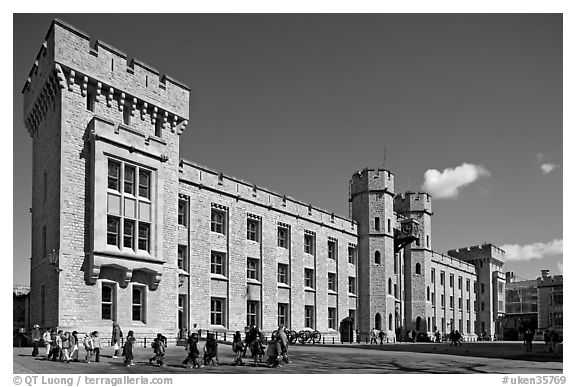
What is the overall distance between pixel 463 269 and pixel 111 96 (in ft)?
202

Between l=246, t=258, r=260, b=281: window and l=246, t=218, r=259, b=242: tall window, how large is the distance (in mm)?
1445

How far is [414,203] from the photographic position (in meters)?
68.6

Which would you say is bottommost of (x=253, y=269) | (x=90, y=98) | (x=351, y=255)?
(x=253, y=269)

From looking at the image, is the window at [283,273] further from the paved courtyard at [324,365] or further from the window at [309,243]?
the paved courtyard at [324,365]

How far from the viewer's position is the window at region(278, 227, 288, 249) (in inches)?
1873

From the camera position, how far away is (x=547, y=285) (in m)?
98.9

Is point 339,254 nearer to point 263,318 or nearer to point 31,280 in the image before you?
point 263,318

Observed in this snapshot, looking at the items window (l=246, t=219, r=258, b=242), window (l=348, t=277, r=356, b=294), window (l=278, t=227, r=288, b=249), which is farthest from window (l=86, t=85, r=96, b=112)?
window (l=348, t=277, r=356, b=294)

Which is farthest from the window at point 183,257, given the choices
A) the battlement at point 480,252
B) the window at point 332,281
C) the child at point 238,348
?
the battlement at point 480,252

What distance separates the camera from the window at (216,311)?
131 ft

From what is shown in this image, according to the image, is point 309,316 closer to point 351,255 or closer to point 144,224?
point 351,255

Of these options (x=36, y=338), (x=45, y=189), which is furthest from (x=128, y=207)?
(x=36, y=338)

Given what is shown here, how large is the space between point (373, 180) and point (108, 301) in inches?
1290

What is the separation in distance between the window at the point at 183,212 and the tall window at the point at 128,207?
5976mm
